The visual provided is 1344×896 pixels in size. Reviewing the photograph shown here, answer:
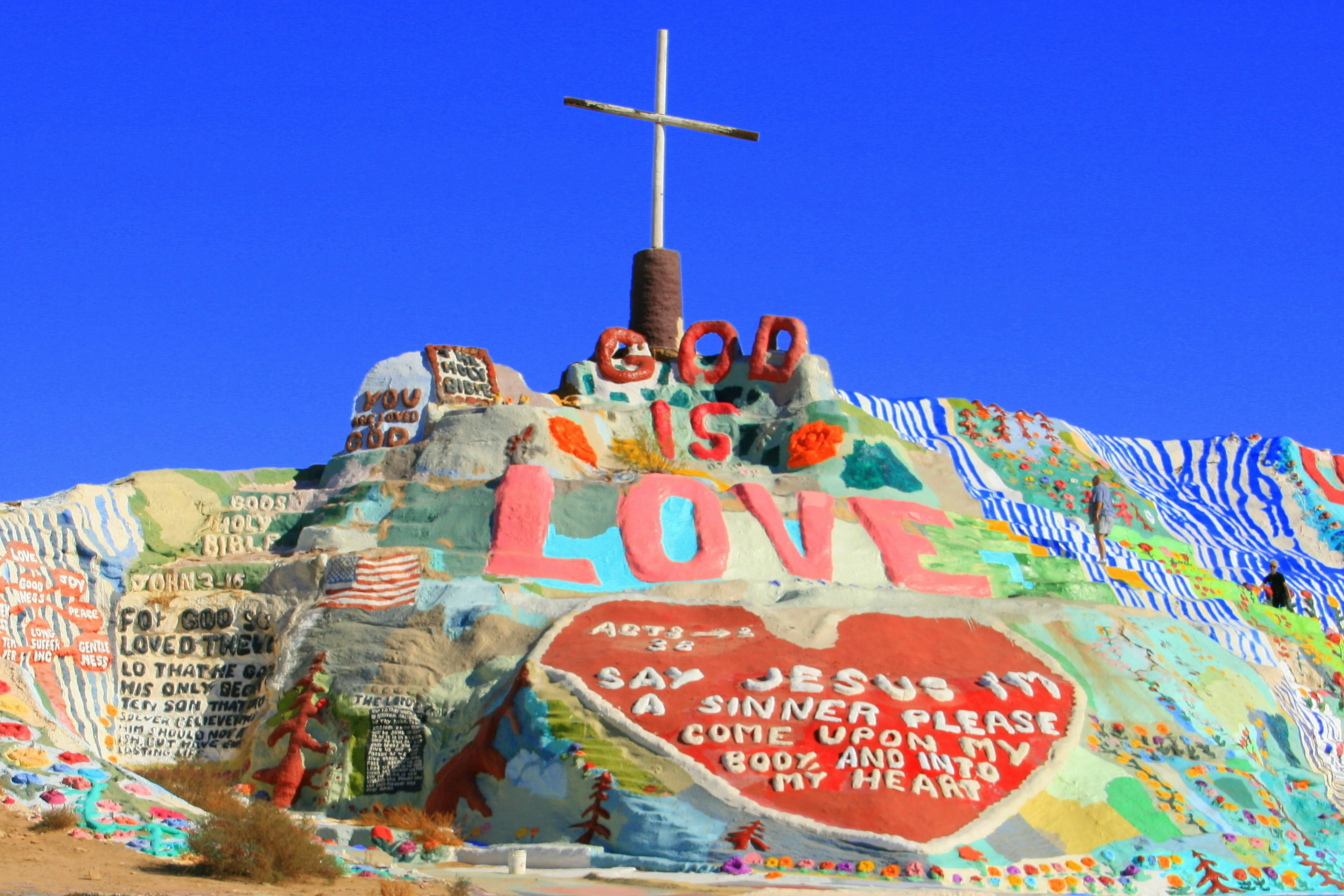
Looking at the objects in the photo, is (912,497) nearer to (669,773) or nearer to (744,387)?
(744,387)

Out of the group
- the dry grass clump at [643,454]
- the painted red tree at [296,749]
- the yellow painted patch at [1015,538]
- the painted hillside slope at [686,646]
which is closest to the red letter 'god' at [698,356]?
the painted hillside slope at [686,646]

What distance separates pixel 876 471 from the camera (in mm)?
20531

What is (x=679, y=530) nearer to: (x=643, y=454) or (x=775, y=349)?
(x=643, y=454)

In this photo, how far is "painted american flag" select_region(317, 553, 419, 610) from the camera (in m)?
15.7

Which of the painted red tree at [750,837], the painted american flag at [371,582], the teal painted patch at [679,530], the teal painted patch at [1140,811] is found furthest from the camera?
the teal painted patch at [679,530]

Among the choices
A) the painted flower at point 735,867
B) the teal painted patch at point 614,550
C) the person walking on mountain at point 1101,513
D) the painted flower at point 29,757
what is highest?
the person walking on mountain at point 1101,513

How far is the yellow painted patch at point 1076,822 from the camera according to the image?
12438mm

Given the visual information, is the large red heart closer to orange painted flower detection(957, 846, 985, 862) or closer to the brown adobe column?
orange painted flower detection(957, 846, 985, 862)

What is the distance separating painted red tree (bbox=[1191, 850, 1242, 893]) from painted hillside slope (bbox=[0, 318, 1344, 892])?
0.10ft

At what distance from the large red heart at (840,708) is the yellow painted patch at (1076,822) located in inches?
6.3

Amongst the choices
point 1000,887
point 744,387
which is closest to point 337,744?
point 1000,887

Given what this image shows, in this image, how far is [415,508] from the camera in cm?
1786

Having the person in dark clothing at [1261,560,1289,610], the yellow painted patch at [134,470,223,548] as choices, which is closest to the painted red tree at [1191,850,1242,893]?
the person in dark clothing at [1261,560,1289,610]

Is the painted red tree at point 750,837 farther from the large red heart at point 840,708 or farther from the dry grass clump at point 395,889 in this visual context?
the dry grass clump at point 395,889
